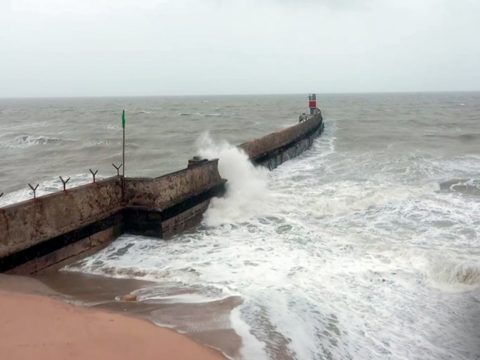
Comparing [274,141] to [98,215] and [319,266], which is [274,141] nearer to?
[98,215]

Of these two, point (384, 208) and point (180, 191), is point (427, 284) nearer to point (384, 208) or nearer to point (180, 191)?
point (384, 208)

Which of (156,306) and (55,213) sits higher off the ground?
(55,213)

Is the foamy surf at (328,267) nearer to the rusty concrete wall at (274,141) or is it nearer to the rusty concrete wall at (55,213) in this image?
the rusty concrete wall at (55,213)

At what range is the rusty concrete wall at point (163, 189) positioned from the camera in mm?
8922

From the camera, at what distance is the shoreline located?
14.3ft

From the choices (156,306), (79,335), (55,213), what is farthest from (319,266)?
(55,213)

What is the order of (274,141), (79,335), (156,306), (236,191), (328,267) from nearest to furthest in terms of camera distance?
(79,335) → (156,306) → (328,267) → (236,191) → (274,141)

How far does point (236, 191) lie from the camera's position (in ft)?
38.8

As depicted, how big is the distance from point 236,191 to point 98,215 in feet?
14.0

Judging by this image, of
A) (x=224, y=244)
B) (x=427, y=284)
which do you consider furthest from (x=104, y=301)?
(x=427, y=284)

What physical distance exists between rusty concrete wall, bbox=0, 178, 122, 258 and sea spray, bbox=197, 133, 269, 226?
7.64 feet

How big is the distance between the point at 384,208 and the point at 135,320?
754 centimetres

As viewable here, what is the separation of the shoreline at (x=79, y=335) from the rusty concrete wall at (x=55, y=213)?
1307 mm

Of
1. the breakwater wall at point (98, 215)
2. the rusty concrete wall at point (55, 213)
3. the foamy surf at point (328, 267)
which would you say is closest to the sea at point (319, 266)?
the foamy surf at point (328, 267)
